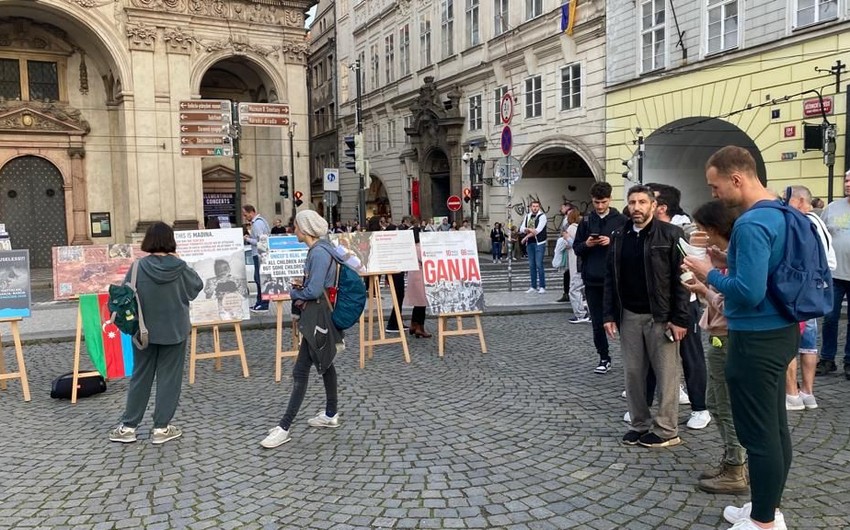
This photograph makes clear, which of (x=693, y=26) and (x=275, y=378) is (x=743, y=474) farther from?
(x=693, y=26)

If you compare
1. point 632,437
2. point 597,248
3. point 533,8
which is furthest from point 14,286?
point 533,8

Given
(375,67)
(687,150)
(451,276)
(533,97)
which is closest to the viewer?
(451,276)

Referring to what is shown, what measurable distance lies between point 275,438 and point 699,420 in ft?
11.1

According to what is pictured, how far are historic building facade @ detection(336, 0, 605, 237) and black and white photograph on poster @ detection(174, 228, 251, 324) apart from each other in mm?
16969

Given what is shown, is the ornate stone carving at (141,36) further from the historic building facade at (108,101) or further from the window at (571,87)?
the window at (571,87)

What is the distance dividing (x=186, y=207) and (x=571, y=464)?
24.7 m

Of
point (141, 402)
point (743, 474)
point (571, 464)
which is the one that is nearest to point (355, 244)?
point (141, 402)

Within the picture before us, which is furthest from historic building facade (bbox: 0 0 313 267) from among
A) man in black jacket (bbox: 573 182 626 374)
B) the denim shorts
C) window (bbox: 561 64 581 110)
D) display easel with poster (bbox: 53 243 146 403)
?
the denim shorts

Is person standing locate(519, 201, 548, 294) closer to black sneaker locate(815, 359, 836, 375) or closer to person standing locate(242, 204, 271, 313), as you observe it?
person standing locate(242, 204, 271, 313)

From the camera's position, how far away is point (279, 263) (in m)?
8.10

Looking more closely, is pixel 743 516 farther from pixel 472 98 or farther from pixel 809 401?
pixel 472 98

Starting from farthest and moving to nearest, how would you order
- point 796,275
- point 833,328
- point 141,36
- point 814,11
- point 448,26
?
point 448,26 < point 141,36 < point 814,11 < point 833,328 < point 796,275

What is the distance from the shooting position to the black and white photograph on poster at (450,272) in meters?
8.50

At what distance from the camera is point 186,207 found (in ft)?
87.3
